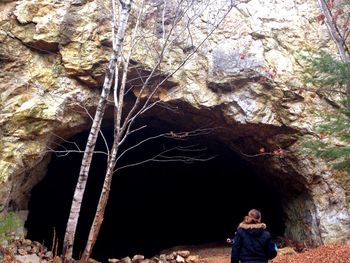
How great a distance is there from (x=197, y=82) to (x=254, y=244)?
517 cm

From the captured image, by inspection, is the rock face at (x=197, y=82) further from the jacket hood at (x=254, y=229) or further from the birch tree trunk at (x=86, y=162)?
the jacket hood at (x=254, y=229)

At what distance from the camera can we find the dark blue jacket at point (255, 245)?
4.21 metres

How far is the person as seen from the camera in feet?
13.8

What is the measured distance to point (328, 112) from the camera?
339 inches

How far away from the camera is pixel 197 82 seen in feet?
28.6

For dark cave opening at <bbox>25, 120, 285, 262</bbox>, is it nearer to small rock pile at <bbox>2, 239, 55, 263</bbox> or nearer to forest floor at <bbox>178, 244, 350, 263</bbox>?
forest floor at <bbox>178, 244, 350, 263</bbox>

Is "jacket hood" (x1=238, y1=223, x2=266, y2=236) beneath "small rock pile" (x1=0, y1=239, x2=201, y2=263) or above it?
above

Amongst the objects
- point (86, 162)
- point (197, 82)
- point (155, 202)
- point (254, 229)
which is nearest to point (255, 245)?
point (254, 229)

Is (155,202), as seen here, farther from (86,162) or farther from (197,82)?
(86,162)

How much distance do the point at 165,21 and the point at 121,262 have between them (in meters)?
5.93

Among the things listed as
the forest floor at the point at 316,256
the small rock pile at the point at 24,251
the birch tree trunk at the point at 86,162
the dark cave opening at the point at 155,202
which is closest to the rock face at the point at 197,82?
the forest floor at the point at 316,256

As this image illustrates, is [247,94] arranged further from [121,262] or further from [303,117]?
[121,262]

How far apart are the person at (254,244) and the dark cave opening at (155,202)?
7622 millimetres

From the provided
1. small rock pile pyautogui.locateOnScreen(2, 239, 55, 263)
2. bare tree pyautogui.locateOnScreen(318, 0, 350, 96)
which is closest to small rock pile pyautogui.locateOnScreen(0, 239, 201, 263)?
small rock pile pyautogui.locateOnScreen(2, 239, 55, 263)
